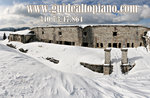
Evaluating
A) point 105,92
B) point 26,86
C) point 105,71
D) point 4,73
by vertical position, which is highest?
point 4,73

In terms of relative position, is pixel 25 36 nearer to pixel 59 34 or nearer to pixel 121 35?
pixel 59 34

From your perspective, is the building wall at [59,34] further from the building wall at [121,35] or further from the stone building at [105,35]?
the building wall at [121,35]

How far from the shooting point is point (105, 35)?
22688 mm

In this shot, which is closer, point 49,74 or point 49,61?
point 49,74

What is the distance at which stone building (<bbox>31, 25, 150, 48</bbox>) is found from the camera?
22328 mm

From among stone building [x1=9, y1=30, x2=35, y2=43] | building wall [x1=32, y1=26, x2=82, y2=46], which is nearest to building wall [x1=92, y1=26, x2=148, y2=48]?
building wall [x1=32, y1=26, x2=82, y2=46]

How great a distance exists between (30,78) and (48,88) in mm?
965

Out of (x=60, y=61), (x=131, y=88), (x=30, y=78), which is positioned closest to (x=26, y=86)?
(x=30, y=78)

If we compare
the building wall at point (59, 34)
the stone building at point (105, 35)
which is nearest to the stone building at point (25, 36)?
the building wall at point (59, 34)

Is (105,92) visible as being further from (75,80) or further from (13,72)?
(13,72)

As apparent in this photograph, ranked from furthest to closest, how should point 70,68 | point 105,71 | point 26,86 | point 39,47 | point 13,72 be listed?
1. point 39,47
2. point 70,68
3. point 105,71
4. point 13,72
5. point 26,86

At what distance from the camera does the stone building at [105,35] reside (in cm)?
2233

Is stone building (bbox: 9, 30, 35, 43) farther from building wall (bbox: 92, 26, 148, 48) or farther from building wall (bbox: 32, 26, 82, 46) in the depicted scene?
building wall (bbox: 92, 26, 148, 48)

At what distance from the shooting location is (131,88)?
4.93 m
